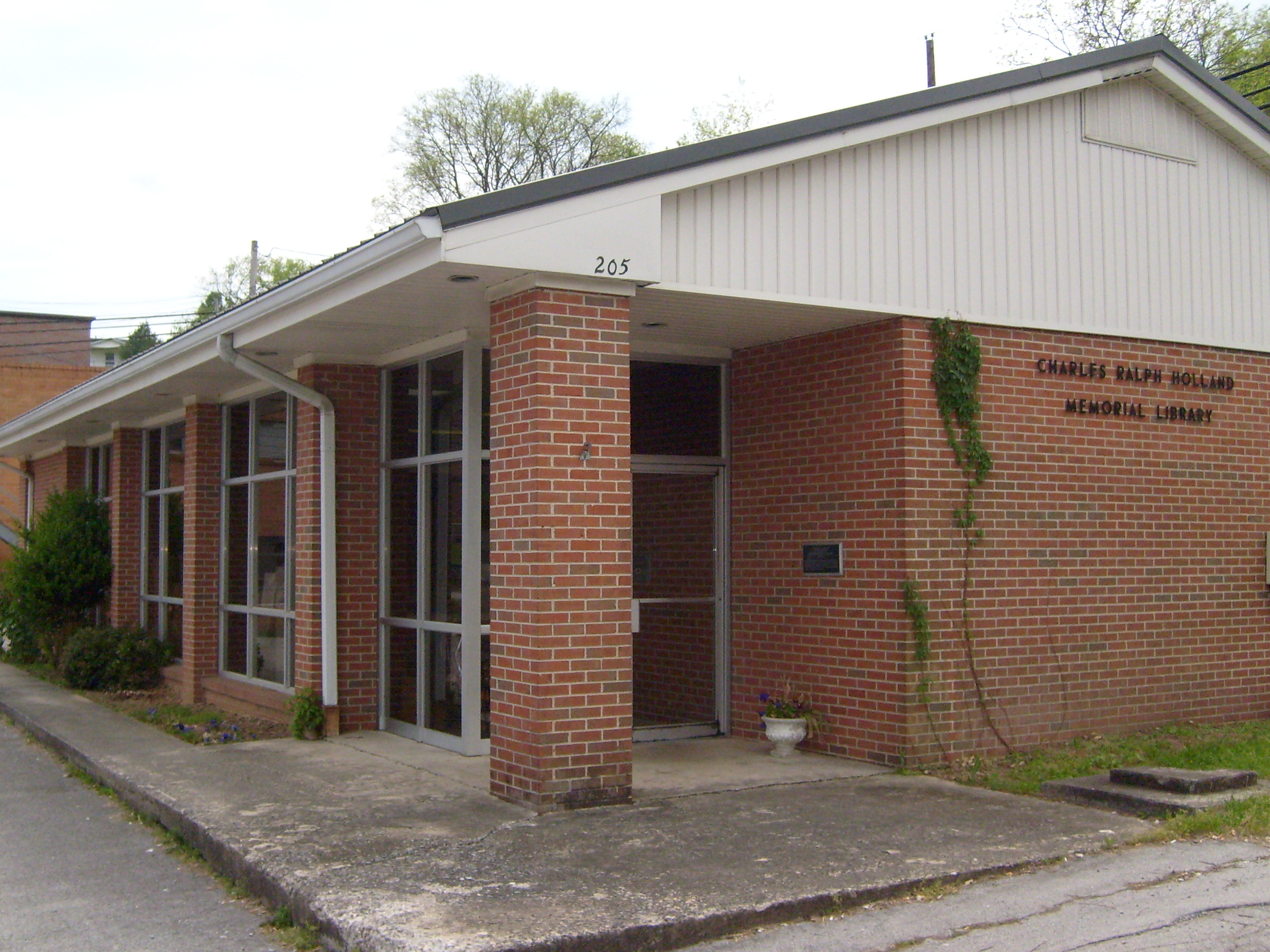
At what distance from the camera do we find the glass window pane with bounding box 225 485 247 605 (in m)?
13.3

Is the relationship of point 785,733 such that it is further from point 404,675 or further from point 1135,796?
point 404,675

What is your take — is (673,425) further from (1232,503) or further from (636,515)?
(1232,503)

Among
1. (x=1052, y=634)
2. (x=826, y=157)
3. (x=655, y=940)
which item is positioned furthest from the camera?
(x=1052, y=634)

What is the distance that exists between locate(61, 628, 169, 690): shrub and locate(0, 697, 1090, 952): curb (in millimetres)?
8263

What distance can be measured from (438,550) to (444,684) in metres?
1.06

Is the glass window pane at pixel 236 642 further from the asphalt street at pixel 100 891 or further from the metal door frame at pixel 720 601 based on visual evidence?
the metal door frame at pixel 720 601

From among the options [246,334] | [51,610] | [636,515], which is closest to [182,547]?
[51,610]

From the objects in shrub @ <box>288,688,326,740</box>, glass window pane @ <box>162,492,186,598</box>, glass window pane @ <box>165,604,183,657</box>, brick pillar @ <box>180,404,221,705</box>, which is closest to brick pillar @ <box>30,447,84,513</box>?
glass window pane @ <box>162,492,186,598</box>

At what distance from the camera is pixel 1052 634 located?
31.4 ft

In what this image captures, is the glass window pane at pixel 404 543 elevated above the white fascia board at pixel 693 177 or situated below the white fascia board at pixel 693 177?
below

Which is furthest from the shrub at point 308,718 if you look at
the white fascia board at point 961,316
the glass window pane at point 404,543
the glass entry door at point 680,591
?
the white fascia board at point 961,316

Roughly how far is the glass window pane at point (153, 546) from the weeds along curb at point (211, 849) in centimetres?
531

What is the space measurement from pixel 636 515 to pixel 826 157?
3.39m

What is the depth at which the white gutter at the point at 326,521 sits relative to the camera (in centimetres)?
1030
